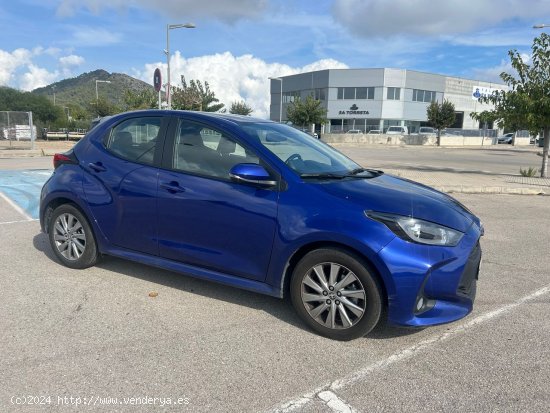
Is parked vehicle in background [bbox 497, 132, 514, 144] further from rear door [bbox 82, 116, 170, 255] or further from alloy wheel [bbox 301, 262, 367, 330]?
alloy wheel [bbox 301, 262, 367, 330]

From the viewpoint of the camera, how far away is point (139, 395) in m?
2.72

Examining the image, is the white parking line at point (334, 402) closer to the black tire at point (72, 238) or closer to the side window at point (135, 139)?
the side window at point (135, 139)

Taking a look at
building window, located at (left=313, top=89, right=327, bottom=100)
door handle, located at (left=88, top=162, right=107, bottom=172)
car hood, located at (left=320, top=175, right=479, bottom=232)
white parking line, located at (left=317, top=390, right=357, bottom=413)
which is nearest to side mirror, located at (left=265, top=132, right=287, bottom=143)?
car hood, located at (left=320, top=175, right=479, bottom=232)

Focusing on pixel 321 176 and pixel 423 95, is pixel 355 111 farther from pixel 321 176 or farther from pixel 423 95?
pixel 321 176

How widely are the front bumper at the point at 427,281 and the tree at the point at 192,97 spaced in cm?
3432

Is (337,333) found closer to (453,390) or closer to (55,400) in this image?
(453,390)

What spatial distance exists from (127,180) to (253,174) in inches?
57.0

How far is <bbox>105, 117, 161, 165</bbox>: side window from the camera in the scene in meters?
4.29

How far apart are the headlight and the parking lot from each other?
820mm

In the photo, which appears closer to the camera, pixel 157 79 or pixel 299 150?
pixel 299 150

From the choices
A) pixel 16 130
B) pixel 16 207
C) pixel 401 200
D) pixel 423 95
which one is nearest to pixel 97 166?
pixel 401 200

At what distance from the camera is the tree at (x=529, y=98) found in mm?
14625

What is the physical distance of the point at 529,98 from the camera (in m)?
14.8

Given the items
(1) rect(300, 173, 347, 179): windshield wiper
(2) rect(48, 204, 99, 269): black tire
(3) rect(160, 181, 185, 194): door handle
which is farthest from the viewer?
(2) rect(48, 204, 99, 269): black tire
